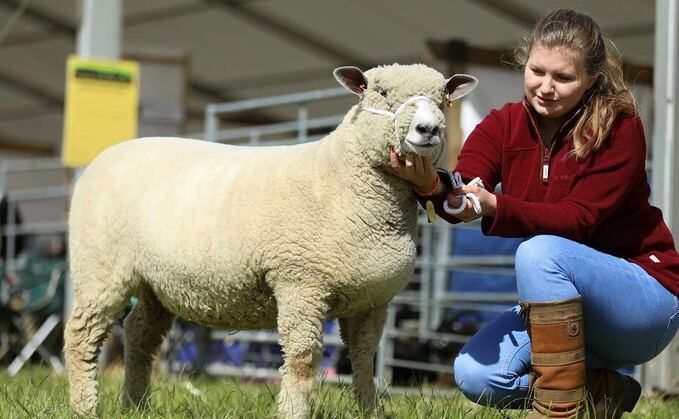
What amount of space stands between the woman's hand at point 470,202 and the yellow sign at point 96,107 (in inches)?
114

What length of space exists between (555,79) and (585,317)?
1.92 ft

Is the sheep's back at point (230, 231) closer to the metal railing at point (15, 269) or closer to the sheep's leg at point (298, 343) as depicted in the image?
the sheep's leg at point (298, 343)

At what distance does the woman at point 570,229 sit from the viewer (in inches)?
94.9

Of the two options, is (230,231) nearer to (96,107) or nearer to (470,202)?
(470,202)

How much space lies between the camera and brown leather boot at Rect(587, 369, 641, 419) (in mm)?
2586

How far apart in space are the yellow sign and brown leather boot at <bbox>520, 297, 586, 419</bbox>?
3.09 m

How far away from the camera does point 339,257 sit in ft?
8.20

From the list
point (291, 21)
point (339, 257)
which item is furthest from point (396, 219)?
point (291, 21)

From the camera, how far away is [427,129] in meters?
2.31

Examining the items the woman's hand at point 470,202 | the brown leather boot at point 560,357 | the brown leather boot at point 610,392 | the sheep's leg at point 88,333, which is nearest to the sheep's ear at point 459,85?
the woman's hand at point 470,202

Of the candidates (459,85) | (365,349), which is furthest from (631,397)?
(459,85)

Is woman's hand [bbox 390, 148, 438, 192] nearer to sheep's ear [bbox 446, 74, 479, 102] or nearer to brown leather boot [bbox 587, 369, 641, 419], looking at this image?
sheep's ear [bbox 446, 74, 479, 102]

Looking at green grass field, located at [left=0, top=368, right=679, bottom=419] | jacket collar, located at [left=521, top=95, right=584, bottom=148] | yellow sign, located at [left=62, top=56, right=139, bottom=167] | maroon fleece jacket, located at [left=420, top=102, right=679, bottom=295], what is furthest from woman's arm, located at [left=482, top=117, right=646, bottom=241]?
yellow sign, located at [left=62, top=56, right=139, bottom=167]

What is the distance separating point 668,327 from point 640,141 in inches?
18.4
